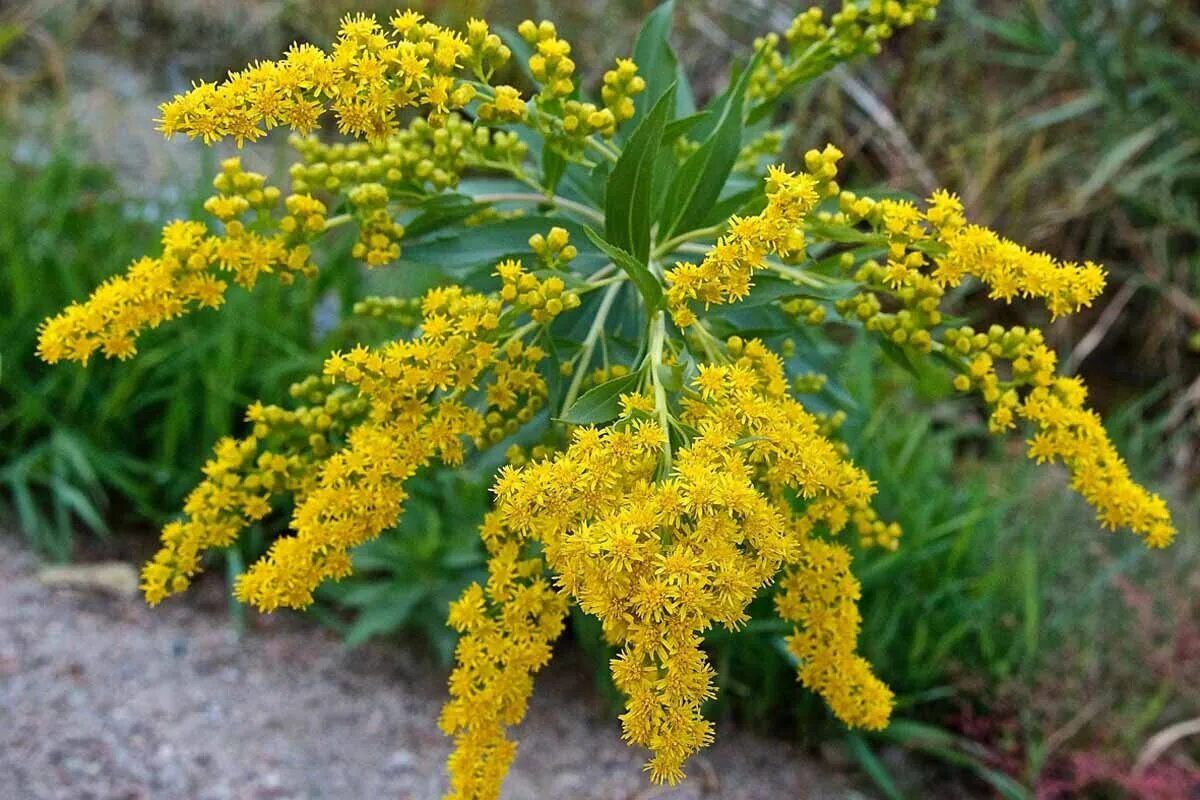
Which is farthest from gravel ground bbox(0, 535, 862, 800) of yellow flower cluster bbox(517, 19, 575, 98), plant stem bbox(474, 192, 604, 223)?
yellow flower cluster bbox(517, 19, 575, 98)

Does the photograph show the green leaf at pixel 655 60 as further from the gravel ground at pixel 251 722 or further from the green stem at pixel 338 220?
the gravel ground at pixel 251 722

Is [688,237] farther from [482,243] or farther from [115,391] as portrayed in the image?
[115,391]

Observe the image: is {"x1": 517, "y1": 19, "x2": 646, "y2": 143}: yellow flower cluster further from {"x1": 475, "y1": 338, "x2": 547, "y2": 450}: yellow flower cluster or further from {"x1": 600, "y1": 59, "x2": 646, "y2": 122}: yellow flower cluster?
{"x1": 475, "y1": 338, "x2": 547, "y2": 450}: yellow flower cluster

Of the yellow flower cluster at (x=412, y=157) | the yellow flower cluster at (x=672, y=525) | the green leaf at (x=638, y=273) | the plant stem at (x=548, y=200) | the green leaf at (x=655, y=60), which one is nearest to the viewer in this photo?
the yellow flower cluster at (x=672, y=525)

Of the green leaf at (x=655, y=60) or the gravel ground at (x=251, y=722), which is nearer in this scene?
the green leaf at (x=655, y=60)

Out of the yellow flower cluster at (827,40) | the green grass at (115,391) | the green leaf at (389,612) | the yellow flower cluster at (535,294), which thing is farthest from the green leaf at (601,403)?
the green grass at (115,391)

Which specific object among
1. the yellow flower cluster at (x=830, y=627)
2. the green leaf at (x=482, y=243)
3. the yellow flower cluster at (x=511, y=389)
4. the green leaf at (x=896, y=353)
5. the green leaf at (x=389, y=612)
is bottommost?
the green leaf at (x=389, y=612)

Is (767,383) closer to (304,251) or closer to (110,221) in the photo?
(304,251)
